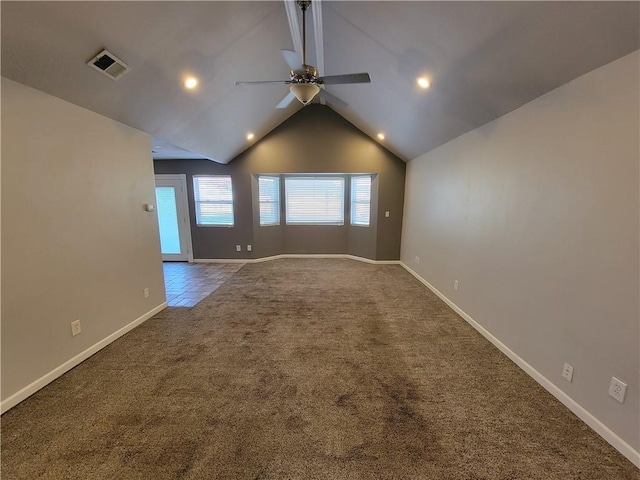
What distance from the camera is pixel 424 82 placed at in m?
2.64

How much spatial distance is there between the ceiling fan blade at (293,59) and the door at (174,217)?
14.3 ft

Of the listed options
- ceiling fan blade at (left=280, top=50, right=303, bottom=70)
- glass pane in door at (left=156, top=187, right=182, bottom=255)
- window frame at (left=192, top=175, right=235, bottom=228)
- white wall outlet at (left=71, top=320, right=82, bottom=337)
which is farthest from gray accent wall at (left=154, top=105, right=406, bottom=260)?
white wall outlet at (left=71, top=320, right=82, bottom=337)

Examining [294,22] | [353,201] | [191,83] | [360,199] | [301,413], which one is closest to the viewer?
[301,413]

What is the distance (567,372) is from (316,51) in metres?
3.96

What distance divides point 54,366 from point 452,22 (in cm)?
403

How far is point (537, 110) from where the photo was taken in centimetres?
203

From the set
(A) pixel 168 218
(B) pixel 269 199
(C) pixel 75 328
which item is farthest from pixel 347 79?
(A) pixel 168 218

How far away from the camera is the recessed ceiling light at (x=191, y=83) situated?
2572 millimetres

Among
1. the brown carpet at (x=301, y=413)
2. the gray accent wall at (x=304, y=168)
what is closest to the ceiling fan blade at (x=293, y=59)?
the brown carpet at (x=301, y=413)

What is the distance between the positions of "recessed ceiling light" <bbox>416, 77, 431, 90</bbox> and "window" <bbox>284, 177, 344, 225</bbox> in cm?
347

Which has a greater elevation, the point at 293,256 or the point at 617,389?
the point at 617,389

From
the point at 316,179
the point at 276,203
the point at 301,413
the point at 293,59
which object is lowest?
the point at 301,413

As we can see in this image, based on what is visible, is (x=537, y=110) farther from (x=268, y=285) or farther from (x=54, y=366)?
(x=54, y=366)

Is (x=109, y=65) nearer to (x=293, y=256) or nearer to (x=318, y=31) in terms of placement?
(x=318, y=31)
